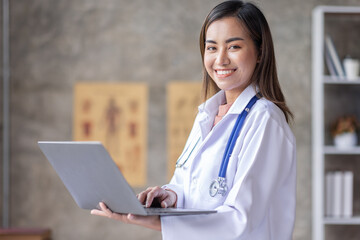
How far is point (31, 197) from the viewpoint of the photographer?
12.7ft

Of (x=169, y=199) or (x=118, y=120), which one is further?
(x=118, y=120)

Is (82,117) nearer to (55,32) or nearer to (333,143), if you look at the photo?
(55,32)

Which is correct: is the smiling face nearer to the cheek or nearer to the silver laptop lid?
the cheek

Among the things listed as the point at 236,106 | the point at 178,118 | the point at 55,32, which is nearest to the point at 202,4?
the point at 178,118

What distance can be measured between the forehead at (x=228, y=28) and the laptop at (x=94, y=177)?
55cm

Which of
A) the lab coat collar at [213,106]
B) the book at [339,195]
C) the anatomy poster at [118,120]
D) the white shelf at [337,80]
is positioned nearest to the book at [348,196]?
the book at [339,195]

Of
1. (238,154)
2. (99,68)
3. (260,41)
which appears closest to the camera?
(238,154)

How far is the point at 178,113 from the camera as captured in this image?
13.0 feet

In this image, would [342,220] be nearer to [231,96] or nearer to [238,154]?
[231,96]

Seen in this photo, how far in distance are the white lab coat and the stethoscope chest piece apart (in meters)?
0.02

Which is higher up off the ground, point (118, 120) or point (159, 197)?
point (118, 120)

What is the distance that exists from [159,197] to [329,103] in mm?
2671

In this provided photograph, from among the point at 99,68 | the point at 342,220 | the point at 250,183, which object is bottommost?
the point at 342,220

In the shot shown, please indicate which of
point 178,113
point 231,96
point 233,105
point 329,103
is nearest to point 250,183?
point 233,105
